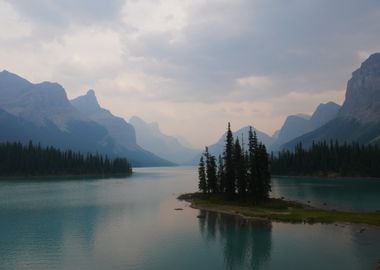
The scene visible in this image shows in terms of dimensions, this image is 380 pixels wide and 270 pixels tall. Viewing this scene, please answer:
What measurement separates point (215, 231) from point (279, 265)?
26.4 metres

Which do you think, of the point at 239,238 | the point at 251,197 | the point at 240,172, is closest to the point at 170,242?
the point at 239,238

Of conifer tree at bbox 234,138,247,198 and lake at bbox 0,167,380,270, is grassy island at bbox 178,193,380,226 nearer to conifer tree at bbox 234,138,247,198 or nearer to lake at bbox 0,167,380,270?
conifer tree at bbox 234,138,247,198

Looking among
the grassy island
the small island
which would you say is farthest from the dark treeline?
the grassy island

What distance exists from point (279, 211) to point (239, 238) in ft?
109

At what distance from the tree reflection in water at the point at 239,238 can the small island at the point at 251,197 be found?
7.13m

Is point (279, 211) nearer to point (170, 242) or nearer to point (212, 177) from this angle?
point (212, 177)

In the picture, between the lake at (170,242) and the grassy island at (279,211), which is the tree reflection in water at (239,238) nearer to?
the lake at (170,242)

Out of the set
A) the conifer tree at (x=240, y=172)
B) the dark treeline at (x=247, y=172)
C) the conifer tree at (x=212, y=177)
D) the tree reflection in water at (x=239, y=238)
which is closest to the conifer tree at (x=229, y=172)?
the dark treeline at (x=247, y=172)

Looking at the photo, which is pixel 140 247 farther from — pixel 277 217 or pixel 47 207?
pixel 47 207

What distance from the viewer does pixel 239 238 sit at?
73.4 meters

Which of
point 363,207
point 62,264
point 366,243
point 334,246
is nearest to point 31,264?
point 62,264

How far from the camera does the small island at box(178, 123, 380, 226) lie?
93938 mm

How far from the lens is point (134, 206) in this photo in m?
122

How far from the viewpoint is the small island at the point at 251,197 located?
93938mm
